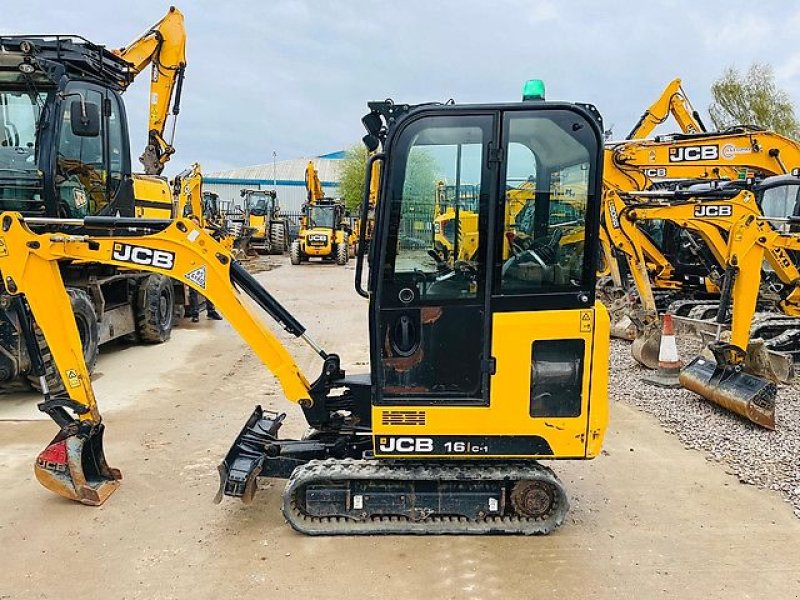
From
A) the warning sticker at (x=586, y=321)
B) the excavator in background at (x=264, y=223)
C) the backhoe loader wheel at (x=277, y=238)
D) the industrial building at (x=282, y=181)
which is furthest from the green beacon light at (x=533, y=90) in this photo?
the industrial building at (x=282, y=181)

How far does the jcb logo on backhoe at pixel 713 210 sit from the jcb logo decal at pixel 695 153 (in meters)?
1.62

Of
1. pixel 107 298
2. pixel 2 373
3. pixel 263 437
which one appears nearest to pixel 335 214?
pixel 107 298

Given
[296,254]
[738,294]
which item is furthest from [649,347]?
[296,254]

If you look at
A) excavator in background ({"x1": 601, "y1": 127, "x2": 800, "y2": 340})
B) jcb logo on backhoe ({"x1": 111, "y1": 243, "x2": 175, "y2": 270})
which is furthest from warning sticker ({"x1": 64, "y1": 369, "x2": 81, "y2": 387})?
excavator in background ({"x1": 601, "y1": 127, "x2": 800, "y2": 340})

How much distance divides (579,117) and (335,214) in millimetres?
24784

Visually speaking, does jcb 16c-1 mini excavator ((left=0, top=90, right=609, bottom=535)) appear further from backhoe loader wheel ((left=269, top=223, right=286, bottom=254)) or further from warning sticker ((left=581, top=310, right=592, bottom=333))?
backhoe loader wheel ((left=269, top=223, right=286, bottom=254))

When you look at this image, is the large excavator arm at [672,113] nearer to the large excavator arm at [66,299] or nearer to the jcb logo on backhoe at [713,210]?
the jcb logo on backhoe at [713,210]

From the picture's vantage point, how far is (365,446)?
445 centimetres

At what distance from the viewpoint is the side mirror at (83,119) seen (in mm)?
6801

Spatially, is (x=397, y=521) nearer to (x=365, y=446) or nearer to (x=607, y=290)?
(x=365, y=446)

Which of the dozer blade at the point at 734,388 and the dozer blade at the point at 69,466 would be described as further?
the dozer blade at the point at 734,388

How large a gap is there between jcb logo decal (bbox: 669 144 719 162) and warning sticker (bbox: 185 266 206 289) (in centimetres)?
706

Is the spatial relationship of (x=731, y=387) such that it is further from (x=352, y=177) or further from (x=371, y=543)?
(x=352, y=177)

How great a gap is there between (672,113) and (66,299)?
36.3 ft
